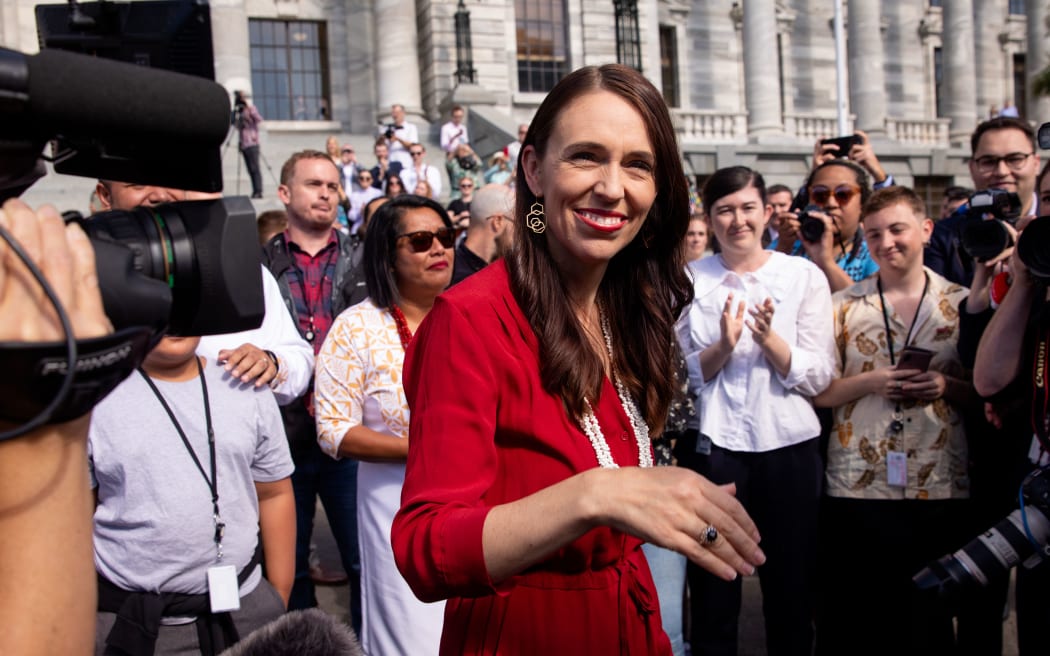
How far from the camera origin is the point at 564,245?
75.4 inches

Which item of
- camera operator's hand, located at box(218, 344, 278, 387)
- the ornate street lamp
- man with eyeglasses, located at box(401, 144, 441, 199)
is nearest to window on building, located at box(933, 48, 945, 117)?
the ornate street lamp

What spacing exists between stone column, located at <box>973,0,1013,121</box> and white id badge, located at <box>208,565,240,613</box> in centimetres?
3742

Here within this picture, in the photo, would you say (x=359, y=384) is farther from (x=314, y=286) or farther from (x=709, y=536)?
(x=709, y=536)

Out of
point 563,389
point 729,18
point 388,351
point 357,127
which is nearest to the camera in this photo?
point 563,389

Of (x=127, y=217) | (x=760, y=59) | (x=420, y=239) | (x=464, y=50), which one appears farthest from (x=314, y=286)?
(x=760, y=59)

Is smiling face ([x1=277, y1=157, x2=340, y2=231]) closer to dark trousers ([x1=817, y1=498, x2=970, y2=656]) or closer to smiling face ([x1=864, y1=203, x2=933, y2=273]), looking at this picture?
smiling face ([x1=864, y1=203, x2=933, y2=273])

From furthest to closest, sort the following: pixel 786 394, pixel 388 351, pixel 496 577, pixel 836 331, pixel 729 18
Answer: pixel 729 18 < pixel 836 331 < pixel 786 394 < pixel 388 351 < pixel 496 577

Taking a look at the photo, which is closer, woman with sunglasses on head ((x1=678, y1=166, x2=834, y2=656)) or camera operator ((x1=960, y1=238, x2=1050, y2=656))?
camera operator ((x1=960, y1=238, x2=1050, y2=656))

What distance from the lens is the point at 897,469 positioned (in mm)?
4055

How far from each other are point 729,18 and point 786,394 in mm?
28493

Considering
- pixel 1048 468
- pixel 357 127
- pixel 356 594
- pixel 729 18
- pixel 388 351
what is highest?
pixel 729 18

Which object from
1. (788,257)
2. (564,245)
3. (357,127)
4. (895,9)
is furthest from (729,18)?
(564,245)

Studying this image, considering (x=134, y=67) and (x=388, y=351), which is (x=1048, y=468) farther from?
(x=134, y=67)

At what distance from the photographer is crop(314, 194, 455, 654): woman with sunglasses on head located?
10.6 feet
